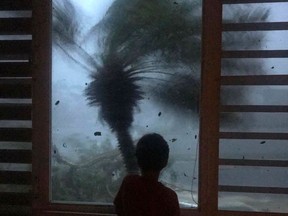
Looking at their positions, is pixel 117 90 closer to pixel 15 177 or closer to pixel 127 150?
pixel 127 150

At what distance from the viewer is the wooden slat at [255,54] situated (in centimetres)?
362

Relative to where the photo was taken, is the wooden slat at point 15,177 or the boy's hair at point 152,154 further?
the wooden slat at point 15,177

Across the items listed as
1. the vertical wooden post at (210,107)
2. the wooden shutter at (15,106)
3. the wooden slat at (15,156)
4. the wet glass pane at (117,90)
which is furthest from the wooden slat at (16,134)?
the vertical wooden post at (210,107)

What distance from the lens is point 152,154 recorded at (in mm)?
2572

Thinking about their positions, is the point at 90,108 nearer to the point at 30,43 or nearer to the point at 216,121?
the point at 30,43

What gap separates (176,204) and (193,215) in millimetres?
1249

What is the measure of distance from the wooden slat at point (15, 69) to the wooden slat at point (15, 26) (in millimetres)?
255

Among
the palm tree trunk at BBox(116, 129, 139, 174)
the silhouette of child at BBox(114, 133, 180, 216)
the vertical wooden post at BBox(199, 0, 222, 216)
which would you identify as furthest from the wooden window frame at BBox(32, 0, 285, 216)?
the silhouette of child at BBox(114, 133, 180, 216)

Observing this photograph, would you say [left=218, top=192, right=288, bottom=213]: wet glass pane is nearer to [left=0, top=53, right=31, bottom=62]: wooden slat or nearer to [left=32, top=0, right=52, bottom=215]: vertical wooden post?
[left=32, top=0, right=52, bottom=215]: vertical wooden post

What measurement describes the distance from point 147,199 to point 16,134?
1.85 metres

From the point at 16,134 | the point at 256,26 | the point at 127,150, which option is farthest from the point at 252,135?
the point at 16,134

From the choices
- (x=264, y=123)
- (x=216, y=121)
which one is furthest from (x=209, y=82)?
(x=264, y=123)

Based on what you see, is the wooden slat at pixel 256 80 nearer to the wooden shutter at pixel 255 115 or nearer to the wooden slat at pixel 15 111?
the wooden shutter at pixel 255 115

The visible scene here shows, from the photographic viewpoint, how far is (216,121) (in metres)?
3.67
